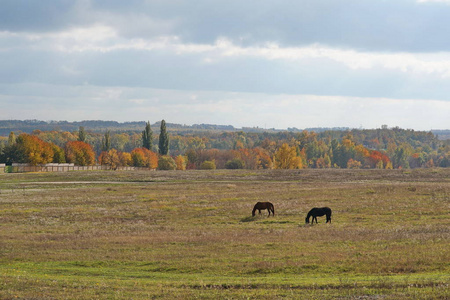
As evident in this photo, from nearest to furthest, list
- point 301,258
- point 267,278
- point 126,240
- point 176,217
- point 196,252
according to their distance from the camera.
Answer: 1. point 267,278
2. point 301,258
3. point 196,252
4. point 126,240
5. point 176,217

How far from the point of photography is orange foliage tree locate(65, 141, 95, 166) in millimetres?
182500

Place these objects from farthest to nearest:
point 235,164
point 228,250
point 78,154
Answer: point 235,164 < point 78,154 < point 228,250

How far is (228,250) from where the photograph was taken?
28938mm

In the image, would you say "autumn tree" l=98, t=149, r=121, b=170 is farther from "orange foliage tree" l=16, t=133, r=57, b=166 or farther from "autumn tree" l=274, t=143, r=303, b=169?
"autumn tree" l=274, t=143, r=303, b=169

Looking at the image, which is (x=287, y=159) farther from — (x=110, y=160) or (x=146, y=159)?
(x=110, y=160)

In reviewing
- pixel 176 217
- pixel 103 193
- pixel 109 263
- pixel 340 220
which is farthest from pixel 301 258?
pixel 103 193

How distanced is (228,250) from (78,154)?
162 metres

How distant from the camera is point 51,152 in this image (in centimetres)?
16212

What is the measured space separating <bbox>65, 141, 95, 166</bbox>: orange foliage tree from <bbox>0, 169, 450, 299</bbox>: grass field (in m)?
127

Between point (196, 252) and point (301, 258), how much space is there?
6.00 meters

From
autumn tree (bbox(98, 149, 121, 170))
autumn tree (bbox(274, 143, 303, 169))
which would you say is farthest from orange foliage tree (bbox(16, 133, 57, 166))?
autumn tree (bbox(274, 143, 303, 169))

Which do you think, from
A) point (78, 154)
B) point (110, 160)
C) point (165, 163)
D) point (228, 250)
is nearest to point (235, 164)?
point (165, 163)

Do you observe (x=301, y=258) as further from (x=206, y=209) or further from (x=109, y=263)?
(x=206, y=209)

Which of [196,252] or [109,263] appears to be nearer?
[109,263]
